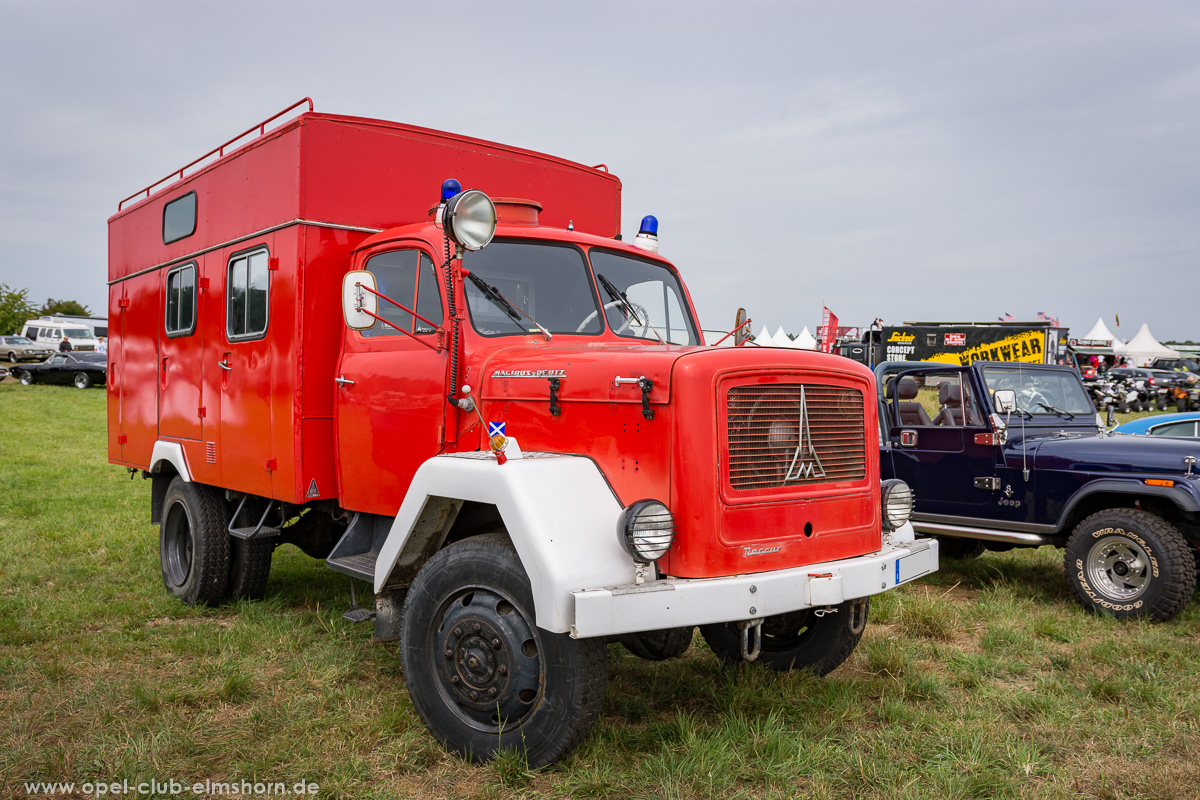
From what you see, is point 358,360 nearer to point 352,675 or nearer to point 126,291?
point 352,675

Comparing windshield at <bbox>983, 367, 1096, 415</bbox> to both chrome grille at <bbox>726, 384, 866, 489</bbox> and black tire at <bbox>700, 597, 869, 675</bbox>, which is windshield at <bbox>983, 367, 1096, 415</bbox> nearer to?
black tire at <bbox>700, 597, 869, 675</bbox>

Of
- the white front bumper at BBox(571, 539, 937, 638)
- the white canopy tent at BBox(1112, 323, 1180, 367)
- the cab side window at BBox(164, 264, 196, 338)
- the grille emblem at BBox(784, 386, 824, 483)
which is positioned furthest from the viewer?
the white canopy tent at BBox(1112, 323, 1180, 367)

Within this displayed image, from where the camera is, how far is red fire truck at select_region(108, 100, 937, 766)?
3484 millimetres

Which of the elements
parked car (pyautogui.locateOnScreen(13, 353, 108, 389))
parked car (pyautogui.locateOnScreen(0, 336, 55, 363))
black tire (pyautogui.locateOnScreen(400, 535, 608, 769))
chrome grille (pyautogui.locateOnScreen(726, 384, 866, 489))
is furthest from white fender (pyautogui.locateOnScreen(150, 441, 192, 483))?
parked car (pyautogui.locateOnScreen(0, 336, 55, 363))

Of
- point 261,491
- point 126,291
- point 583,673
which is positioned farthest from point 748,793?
point 126,291

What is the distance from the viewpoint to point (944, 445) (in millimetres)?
7434

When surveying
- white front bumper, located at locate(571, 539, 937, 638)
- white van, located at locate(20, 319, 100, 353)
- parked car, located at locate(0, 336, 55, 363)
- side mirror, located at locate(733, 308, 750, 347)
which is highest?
white van, located at locate(20, 319, 100, 353)

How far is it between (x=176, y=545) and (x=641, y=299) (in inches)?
169

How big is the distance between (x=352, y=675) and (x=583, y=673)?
2.02 meters

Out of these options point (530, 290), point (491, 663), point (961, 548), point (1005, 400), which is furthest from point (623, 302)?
point (961, 548)

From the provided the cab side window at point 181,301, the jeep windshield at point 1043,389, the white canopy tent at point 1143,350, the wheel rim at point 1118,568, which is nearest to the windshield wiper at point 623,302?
the cab side window at point 181,301

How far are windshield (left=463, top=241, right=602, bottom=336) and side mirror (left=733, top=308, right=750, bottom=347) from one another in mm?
1036

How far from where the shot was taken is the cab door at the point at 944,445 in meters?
7.21

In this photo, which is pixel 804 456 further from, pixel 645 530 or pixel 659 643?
pixel 659 643
